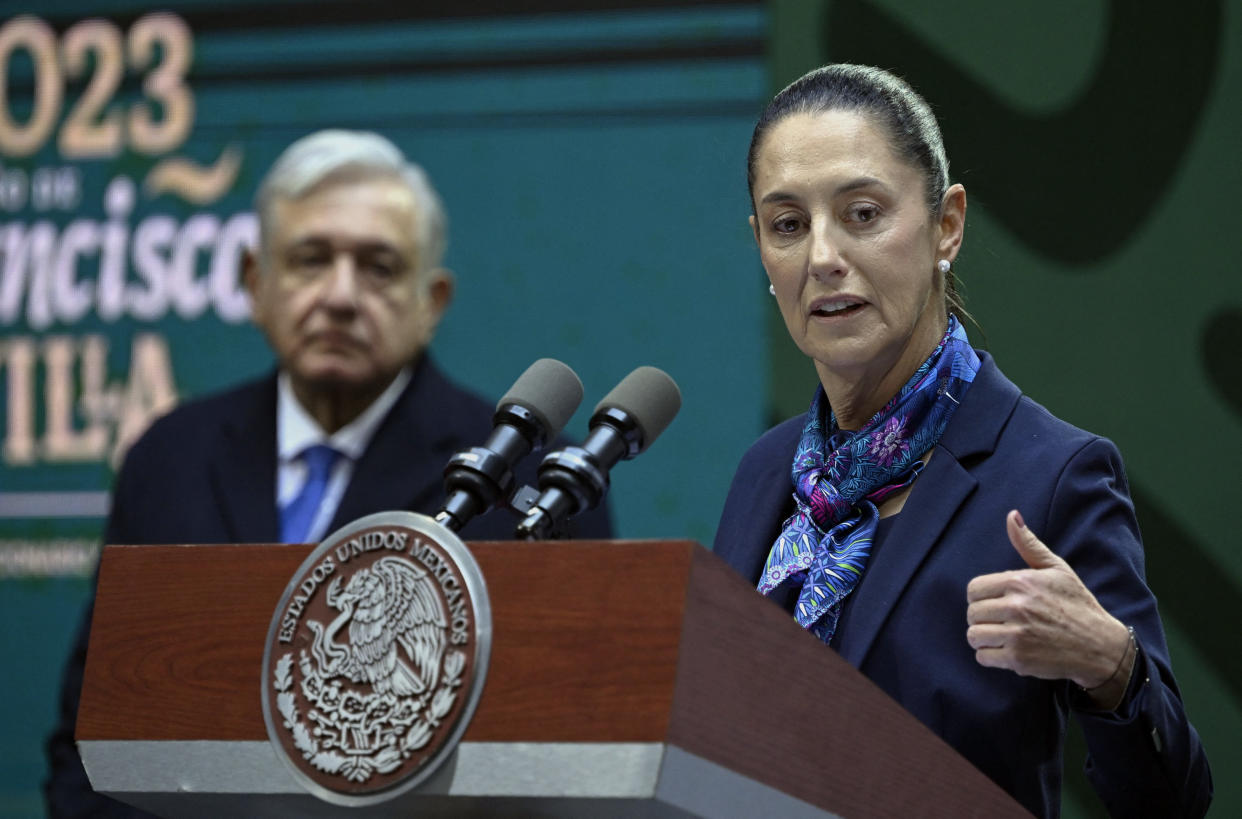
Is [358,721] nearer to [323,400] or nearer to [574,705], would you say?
[574,705]

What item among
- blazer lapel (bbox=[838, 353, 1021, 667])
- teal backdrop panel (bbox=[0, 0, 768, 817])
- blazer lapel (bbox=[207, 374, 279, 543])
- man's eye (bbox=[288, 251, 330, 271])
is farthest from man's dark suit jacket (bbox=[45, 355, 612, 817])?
blazer lapel (bbox=[838, 353, 1021, 667])

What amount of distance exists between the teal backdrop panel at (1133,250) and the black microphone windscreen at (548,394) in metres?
1.71

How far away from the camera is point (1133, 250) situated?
3.29 m

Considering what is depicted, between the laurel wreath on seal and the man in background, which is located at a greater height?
the laurel wreath on seal

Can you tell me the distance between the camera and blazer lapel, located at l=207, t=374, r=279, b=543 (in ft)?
10.3

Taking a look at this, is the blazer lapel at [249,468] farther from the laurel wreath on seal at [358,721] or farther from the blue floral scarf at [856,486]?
the laurel wreath on seal at [358,721]

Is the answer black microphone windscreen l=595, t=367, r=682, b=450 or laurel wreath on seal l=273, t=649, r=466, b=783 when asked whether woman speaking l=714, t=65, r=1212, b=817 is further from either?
laurel wreath on seal l=273, t=649, r=466, b=783

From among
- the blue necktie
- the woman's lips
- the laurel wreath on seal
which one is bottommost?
the blue necktie

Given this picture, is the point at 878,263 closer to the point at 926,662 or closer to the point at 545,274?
the point at 926,662

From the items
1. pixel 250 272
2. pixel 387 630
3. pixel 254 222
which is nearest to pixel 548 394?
pixel 387 630

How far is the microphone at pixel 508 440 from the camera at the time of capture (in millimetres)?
1499

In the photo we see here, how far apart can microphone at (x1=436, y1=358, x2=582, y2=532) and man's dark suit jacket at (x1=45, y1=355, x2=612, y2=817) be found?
1.31 meters

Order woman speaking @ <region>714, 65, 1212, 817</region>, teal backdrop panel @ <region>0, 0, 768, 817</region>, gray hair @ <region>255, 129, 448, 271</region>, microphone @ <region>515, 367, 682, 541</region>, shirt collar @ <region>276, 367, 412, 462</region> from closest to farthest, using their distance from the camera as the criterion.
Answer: microphone @ <region>515, 367, 682, 541</region>, woman speaking @ <region>714, 65, 1212, 817</region>, shirt collar @ <region>276, 367, 412, 462</region>, gray hair @ <region>255, 129, 448, 271</region>, teal backdrop panel @ <region>0, 0, 768, 817</region>

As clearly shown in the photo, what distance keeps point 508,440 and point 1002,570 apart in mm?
580
